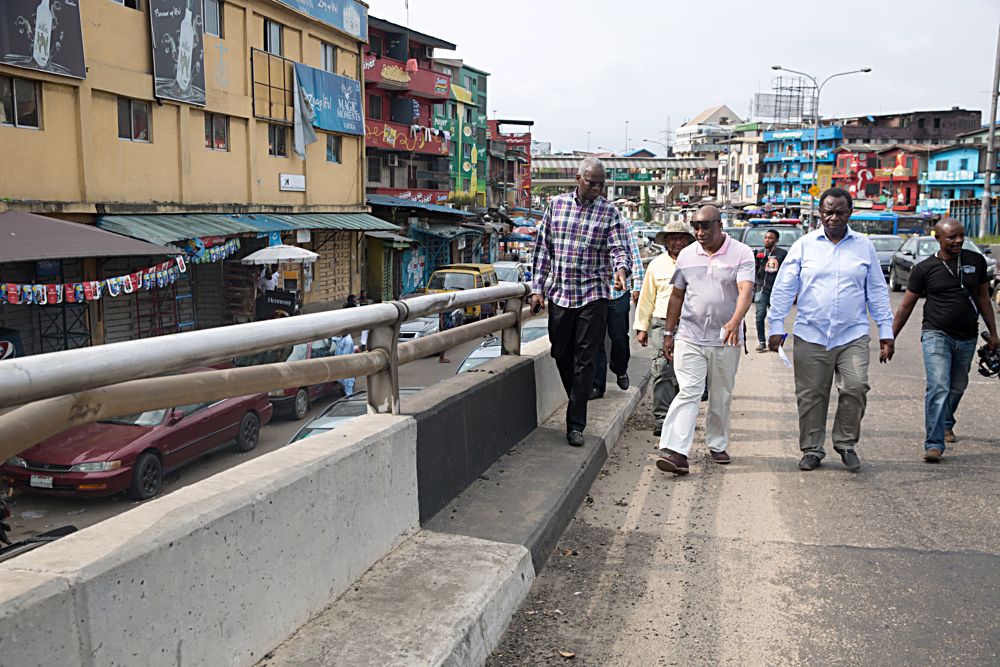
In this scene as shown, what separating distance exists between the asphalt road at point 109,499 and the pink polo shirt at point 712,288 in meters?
3.08

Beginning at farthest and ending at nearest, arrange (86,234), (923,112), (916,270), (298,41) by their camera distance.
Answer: (923,112)
(298,41)
(86,234)
(916,270)

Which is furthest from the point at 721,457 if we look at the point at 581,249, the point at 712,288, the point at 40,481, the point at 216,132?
the point at 216,132

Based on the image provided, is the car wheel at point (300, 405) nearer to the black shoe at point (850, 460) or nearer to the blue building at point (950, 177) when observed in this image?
the black shoe at point (850, 460)

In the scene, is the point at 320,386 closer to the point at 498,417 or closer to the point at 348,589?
the point at 348,589

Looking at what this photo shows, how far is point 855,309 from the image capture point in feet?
20.7

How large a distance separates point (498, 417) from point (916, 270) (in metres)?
3.91

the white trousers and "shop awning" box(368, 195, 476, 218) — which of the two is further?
"shop awning" box(368, 195, 476, 218)

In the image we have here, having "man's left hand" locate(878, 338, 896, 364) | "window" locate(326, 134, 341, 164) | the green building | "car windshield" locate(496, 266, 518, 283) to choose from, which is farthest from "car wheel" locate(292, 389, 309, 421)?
the green building

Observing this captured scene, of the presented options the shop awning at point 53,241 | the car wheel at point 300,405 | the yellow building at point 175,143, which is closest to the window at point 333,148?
the yellow building at point 175,143

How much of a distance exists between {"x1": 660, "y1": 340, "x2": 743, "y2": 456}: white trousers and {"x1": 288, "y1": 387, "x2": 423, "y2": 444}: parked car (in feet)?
8.35

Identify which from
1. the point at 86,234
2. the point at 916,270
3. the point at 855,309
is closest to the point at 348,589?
the point at 855,309

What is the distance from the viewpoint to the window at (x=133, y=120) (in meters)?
21.2

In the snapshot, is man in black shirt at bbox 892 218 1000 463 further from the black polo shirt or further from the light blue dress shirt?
the light blue dress shirt

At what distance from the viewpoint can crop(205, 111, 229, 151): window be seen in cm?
2492
